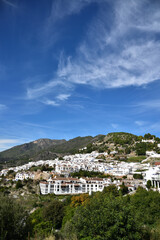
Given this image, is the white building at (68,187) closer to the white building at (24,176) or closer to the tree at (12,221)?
the white building at (24,176)

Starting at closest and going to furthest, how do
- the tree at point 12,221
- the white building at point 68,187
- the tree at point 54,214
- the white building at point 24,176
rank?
the tree at point 12,221 → the tree at point 54,214 → the white building at point 68,187 → the white building at point 24,176

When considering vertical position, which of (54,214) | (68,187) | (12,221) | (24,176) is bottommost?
(54,214)

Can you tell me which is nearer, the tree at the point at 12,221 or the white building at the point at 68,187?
the tree at the point at 12,221

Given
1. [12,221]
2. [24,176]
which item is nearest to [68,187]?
[24,176]

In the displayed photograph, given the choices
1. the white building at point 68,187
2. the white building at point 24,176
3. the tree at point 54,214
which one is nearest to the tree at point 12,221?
the tree at point 54,214

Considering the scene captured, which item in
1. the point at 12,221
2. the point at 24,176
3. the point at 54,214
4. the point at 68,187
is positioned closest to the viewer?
the point at 12,221

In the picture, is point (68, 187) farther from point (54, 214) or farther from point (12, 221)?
point (12, 221)

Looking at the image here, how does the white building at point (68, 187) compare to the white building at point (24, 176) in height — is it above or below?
below

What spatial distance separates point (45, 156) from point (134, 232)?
124m

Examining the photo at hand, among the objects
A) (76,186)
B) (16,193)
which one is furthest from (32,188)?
(76,186)

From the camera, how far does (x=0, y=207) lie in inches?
451

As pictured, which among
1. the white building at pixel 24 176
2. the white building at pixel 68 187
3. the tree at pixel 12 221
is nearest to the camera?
the tree at pixel 12 221

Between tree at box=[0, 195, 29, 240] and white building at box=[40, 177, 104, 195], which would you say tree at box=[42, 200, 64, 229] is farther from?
tree at box=[0, 195, 29, 240]

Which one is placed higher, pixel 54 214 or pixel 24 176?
pixel 24 176
